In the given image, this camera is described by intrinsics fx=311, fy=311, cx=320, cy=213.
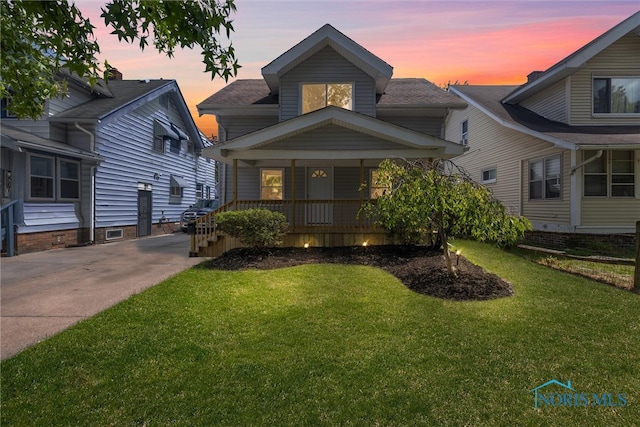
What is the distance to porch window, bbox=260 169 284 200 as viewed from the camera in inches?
501

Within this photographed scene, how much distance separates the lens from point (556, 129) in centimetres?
1170

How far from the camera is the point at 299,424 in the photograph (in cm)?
255

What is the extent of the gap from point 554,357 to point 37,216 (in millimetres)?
14357

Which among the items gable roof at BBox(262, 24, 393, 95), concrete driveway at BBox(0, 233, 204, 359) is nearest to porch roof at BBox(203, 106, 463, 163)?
gable roof at BBox(262, 24, 393, 95)

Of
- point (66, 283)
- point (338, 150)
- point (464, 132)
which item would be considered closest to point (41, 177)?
point (66, 283)

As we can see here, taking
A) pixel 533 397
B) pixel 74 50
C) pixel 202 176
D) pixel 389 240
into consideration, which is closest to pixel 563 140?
pixel 389 240

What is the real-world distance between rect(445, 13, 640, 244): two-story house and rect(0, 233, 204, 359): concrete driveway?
1283 cm

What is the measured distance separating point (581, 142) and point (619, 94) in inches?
175

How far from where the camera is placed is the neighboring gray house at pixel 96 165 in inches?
408

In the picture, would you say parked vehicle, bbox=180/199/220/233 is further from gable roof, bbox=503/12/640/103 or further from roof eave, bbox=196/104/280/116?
gable roof, bbox=503/12/640/103

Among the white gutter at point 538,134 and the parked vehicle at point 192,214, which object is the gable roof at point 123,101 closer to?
the parked vehicle at point 192,214

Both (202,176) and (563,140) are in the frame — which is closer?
(563,140)

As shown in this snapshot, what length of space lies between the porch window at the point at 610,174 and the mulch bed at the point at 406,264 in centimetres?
689

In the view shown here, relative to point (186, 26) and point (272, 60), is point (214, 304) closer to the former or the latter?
point (186, 26)
